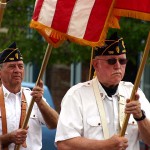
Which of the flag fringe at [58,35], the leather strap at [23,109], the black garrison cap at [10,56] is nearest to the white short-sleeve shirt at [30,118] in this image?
the leather strap at [23,109]

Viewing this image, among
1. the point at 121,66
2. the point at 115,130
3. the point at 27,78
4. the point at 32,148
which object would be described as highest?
the point at 121,66

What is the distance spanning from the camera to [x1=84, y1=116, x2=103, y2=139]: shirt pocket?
7.15 metres

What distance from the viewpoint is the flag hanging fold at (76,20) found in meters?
7.18

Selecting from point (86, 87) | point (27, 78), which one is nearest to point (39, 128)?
point (86, 87)

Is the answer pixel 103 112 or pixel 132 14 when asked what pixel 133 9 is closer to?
pixel 132 14

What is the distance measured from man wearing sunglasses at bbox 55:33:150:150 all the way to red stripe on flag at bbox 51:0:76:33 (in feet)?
1.35

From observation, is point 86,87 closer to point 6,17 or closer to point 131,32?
point 131,32

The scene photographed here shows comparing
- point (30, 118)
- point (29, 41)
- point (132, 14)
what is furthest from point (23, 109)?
point (29, 41)

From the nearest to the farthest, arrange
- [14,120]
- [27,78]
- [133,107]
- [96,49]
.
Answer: [133,107], [96,49], [14,120], [27,78]

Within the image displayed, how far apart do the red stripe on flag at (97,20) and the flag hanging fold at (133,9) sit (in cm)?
9

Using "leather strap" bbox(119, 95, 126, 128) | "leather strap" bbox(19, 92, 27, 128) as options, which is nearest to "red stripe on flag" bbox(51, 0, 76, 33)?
"leather strap" bbox(119, 95, 126, 128)

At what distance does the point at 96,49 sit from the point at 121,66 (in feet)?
1.14

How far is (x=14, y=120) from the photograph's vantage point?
8.38 metres

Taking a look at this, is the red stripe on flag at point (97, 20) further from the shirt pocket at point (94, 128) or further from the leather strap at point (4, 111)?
the leather strap at point (4, 111)
